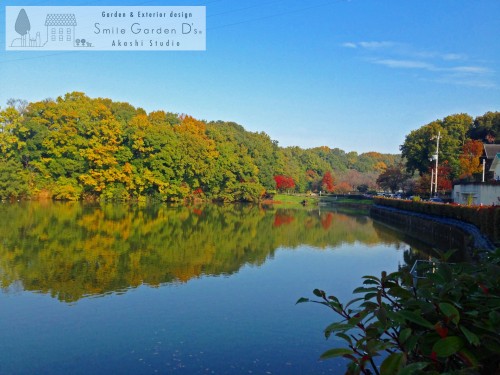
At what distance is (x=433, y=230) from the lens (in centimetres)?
2703

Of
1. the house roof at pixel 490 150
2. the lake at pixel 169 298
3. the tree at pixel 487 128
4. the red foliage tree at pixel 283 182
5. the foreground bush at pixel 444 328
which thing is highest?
the tree at pixel 487 128

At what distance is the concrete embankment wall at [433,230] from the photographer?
2002 cm

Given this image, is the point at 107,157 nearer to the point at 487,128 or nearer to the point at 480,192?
the point at 480,192

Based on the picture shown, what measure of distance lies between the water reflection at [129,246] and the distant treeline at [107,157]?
18.0 metres

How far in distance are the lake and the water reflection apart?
6 cm

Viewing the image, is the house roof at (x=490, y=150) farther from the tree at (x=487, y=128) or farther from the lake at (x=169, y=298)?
the lake at (x=169, y=298)

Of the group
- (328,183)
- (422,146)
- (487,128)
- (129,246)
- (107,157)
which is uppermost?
(487,128)

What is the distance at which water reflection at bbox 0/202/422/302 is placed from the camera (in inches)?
527

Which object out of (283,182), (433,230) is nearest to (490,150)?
(433,230)

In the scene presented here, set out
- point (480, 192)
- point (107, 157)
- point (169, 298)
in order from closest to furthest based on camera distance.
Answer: point (169, 298) < point (480, 192) < point (107, 157)

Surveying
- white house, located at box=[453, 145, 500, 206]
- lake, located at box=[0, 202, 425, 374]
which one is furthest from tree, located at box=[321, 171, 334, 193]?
lake, located at box=[0, 202, 425, 374]

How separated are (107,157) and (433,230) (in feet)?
118

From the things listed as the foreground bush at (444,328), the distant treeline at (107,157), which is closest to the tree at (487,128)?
the distant treeline at (107,157)

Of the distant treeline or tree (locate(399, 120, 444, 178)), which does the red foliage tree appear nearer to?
the distant treeline
